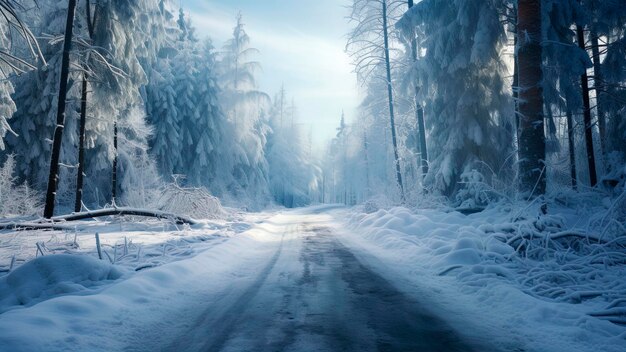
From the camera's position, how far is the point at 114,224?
41.8ft

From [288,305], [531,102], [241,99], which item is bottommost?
[288,305]

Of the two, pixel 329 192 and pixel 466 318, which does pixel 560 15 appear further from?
pixel 329 192

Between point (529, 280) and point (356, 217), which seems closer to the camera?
point (529, 280)

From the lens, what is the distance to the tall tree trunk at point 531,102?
6.62m

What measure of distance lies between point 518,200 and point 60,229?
496 inches

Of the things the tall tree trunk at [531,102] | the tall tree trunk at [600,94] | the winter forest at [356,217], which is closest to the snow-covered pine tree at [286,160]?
the winter forest at [356,217]

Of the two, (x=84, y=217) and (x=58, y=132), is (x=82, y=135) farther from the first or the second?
(x=84, y=217)

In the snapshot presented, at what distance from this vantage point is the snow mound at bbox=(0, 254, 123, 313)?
4.02m

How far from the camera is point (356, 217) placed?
16.7 m

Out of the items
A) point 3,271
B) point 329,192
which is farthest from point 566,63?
point 329,192

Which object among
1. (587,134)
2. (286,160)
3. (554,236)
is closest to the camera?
(554,236)

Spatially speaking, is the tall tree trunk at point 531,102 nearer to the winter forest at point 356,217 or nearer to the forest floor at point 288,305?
the winter forest at point 356,217

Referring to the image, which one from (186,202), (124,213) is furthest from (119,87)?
(124,213)

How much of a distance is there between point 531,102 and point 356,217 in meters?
10.9
